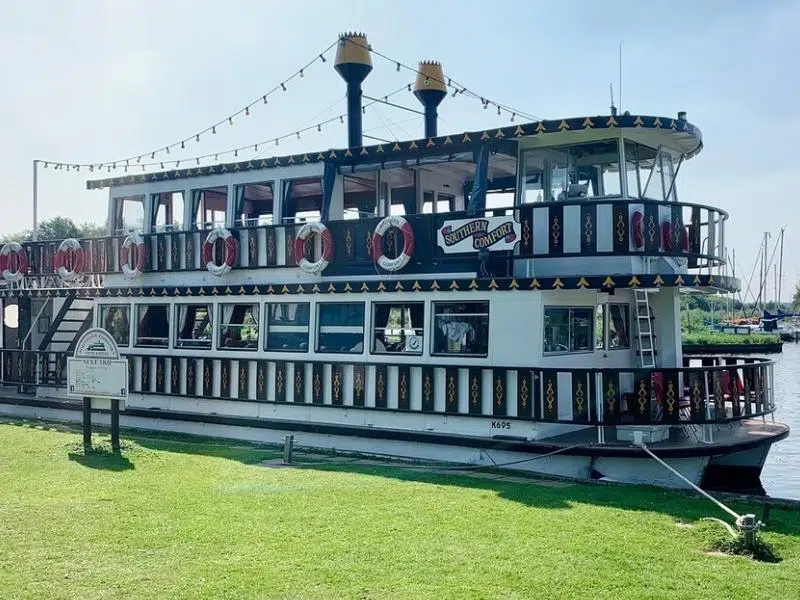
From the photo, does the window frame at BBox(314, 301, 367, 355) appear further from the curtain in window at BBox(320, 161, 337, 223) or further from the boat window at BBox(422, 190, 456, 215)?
the boat window at BBox(422, 190, 456, 215)

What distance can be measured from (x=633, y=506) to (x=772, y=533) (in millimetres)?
1548

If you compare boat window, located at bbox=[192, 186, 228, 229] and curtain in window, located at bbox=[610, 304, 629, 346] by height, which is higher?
boat window, located at bbox=[192, 186, 228, 229]

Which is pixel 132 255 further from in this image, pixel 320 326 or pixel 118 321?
pixel 320 326

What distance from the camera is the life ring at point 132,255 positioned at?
17109mm

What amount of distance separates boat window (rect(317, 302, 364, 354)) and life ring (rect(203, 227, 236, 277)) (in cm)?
233

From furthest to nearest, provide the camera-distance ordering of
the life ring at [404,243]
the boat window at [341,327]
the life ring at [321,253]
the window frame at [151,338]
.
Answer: the window frame at [151,338]
the life ring at [321,253]
the boat window at [341,327]
the life ring at [404,243]

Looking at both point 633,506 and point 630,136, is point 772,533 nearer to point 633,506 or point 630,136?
point 633,506

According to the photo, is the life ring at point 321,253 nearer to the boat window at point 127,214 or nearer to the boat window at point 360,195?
the boat window at point 360,195

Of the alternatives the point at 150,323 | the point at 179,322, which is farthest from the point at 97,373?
the point at 150,323

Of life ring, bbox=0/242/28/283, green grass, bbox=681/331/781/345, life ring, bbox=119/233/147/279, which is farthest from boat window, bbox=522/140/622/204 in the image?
green grass, bbox=681/331/781/345

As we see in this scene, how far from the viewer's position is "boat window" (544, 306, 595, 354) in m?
12.7

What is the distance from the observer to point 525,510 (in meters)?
8.91

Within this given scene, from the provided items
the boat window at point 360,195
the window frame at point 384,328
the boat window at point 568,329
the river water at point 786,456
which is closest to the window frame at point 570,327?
the boat window at point 568,329

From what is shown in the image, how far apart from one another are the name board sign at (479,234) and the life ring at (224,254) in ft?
14.3
